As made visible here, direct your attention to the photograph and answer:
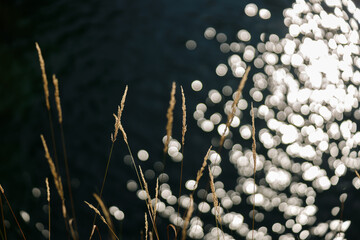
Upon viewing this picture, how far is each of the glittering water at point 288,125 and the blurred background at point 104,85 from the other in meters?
0.12

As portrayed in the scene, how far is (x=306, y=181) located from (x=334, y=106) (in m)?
1.30

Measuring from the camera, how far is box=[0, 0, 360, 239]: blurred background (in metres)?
3.79

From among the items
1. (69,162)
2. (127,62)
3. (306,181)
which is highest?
(127,62)

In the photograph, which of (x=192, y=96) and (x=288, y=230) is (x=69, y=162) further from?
(x=288, y=230)

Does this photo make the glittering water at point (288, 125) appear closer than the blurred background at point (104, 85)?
Yes

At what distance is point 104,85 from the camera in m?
5.01

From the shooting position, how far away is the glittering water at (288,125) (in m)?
Result: 3.66

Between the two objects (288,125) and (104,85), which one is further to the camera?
(104,85)

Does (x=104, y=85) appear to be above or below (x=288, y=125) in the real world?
above

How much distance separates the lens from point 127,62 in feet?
17.4

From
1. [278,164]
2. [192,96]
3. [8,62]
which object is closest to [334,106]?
[278,164]

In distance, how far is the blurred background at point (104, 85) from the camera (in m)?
3.79

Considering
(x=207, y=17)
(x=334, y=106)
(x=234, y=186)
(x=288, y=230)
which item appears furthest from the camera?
(x=207, y=17)

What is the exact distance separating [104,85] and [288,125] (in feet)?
8.70
